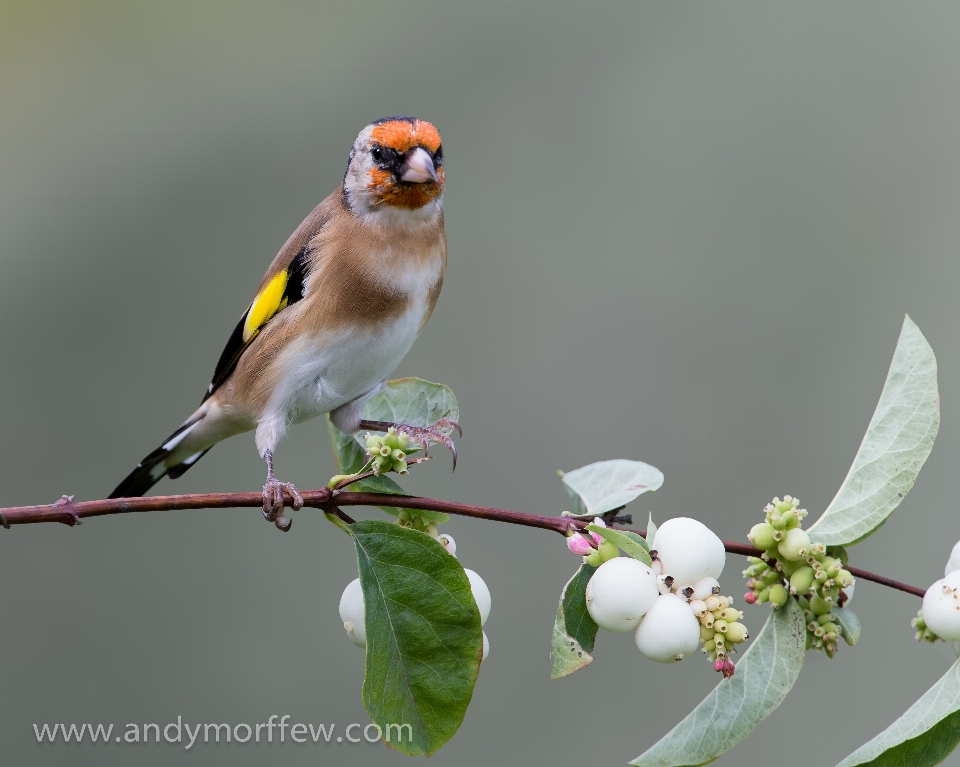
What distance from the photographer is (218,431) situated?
3037mm

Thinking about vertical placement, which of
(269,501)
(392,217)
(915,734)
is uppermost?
(392,217)

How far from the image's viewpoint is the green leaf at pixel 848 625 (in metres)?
1.80

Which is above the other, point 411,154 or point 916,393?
point 411,154

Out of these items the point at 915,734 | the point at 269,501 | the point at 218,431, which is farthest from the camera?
the point at 218,431

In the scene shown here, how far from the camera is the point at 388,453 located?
177 cm

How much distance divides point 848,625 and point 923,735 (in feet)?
0.79

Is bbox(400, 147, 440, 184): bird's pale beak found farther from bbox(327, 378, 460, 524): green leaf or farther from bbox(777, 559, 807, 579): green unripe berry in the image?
bbox(777, 559, 807, 579): green unripe berry

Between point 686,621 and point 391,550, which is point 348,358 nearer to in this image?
point 391,550

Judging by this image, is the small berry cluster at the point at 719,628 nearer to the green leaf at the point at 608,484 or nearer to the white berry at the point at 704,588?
the white berry at the point at 704,588

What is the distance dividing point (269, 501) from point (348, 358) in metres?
0.74

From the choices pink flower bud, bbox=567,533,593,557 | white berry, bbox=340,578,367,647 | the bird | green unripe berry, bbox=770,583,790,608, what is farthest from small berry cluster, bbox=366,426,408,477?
the bird

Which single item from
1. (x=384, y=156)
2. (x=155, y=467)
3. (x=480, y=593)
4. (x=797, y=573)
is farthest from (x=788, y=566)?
(x=155, y=467)

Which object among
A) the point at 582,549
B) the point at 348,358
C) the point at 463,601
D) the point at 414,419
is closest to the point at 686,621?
the point at 582,549

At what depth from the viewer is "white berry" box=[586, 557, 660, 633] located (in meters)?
1.66
